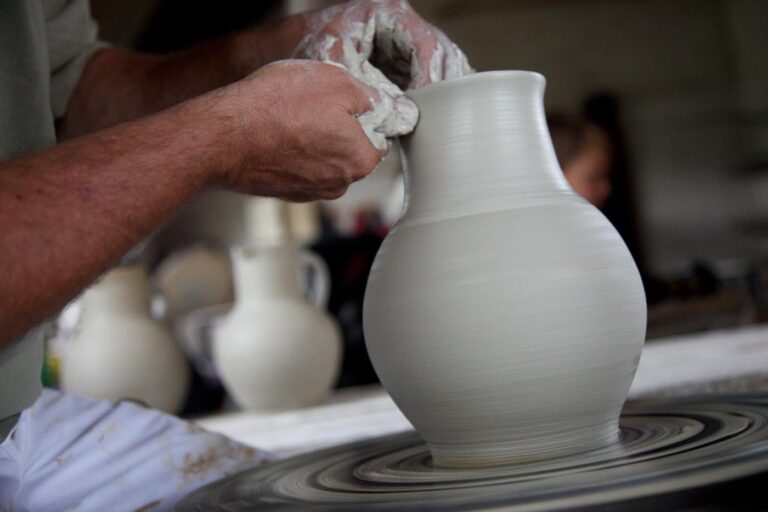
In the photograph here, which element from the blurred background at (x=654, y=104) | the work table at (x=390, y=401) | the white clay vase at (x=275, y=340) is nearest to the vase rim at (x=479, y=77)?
the work table at (x=390, y=401)

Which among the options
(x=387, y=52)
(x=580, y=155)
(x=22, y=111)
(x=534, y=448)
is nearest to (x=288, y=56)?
(x=387, y=52)

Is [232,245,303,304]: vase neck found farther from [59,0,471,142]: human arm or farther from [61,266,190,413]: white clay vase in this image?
[59,0,471,142]: human arm

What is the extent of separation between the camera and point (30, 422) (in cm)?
102

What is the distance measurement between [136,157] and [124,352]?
Answer: 1360 mm

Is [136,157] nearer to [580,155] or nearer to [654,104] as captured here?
[580,155]

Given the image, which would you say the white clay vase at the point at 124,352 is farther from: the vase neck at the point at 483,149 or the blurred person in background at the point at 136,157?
the vase neck at the point at 483,149

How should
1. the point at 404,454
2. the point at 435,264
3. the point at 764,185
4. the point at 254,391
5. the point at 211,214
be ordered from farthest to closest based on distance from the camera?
1. the point at 211,214
2. the point at 764,185
3. the point at 254,391
4. the point at 404,454
5. the point at 435,264

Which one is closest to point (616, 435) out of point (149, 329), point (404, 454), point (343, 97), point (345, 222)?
point (404, 454)

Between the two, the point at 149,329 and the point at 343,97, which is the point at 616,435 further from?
the point at 149,329

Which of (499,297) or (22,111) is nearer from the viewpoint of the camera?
(499,297)

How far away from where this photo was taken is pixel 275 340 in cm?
196

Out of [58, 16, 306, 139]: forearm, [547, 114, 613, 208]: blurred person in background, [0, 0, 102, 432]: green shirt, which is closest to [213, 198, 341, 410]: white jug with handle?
[58, 16, 306, 139]: forearm

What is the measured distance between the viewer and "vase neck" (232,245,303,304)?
2.04 m

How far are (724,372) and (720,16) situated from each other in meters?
5.19
